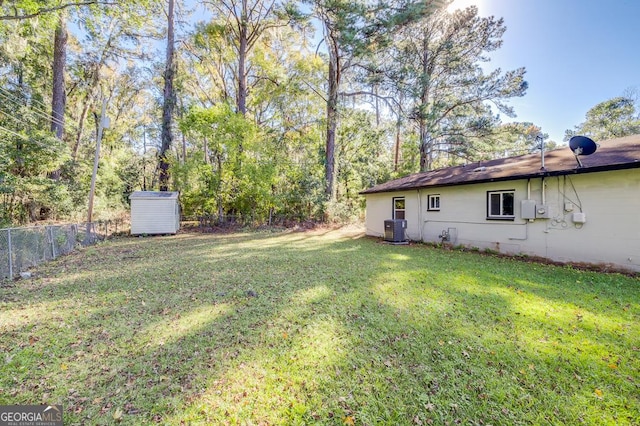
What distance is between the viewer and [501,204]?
7.81m

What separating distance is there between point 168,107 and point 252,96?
6.20 meters

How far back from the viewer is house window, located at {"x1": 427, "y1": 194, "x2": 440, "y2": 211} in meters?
9.70

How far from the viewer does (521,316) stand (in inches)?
142

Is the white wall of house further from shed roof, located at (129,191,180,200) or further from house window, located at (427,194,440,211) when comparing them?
shed roof, located at (129,191,180,200)

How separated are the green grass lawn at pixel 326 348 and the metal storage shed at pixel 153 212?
24.3 ft

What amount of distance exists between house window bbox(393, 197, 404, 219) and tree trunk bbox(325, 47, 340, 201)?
5022 millimetres

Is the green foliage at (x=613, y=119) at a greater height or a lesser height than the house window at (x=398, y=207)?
greater

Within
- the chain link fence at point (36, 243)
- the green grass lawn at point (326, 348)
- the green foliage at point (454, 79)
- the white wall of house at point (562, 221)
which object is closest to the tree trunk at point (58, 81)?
the chain link fence at point (36, 243)

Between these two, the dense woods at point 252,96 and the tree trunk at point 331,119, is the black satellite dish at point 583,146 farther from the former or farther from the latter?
the tree trunk at point 331,119

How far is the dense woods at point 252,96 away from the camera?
1145 cm

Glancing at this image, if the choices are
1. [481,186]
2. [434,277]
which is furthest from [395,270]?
[481,186]

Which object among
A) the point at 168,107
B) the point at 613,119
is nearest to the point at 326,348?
the point at 168,107

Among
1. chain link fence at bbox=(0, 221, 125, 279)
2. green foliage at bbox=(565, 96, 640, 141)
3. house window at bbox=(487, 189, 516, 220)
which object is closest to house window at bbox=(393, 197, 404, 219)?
house window at bbox=(487, 189, 516, 220)

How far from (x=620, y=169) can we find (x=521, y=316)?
4807mm
